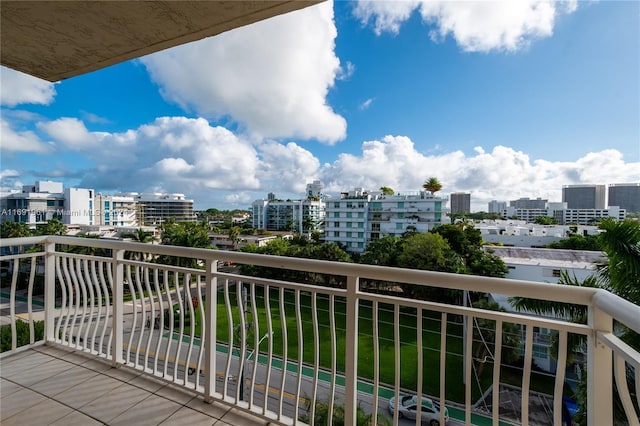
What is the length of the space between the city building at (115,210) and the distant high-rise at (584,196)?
40.6 meters

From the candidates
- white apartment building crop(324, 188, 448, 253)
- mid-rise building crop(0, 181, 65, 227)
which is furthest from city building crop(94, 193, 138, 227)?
white apartment building crop(324, 188, 448, 253)

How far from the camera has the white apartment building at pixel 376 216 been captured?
2827cm

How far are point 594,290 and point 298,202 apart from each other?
151 feet

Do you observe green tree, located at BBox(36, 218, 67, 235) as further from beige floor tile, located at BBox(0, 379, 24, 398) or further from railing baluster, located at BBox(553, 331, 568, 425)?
railing baluster, located at BBox(553, 331, 568, 425)

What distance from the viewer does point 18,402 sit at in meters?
1.67

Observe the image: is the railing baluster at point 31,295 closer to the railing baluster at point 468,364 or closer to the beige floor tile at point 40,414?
the beige floor tile at point 40,414

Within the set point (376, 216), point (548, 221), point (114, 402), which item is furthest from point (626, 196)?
point (376, 216)

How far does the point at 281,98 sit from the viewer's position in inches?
288

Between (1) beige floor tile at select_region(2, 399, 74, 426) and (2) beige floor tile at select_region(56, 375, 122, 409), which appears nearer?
(1) beige floor tile at select_region(2, 399, 74, 426)

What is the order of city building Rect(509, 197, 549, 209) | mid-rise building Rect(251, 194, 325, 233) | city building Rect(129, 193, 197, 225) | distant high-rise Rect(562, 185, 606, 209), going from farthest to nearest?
mid-rise building Rect(251, 194, 325, 233)
city building Rect(129, 193, 197, 225)
city building Rect(509, 197, 549, 209)
distant high-rise Rect(562, 185, 606, 209)

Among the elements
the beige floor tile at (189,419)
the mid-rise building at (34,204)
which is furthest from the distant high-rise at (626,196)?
the mid-rise building at (34,204)

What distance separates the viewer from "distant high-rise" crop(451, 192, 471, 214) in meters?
30.4

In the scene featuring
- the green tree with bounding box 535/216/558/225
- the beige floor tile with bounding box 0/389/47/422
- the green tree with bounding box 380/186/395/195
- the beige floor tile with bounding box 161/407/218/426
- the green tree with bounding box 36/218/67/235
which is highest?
the green tree with bounding box 380/186/395/195

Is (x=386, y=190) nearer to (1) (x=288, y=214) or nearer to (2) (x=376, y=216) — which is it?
(2) (x=376, y=216)
